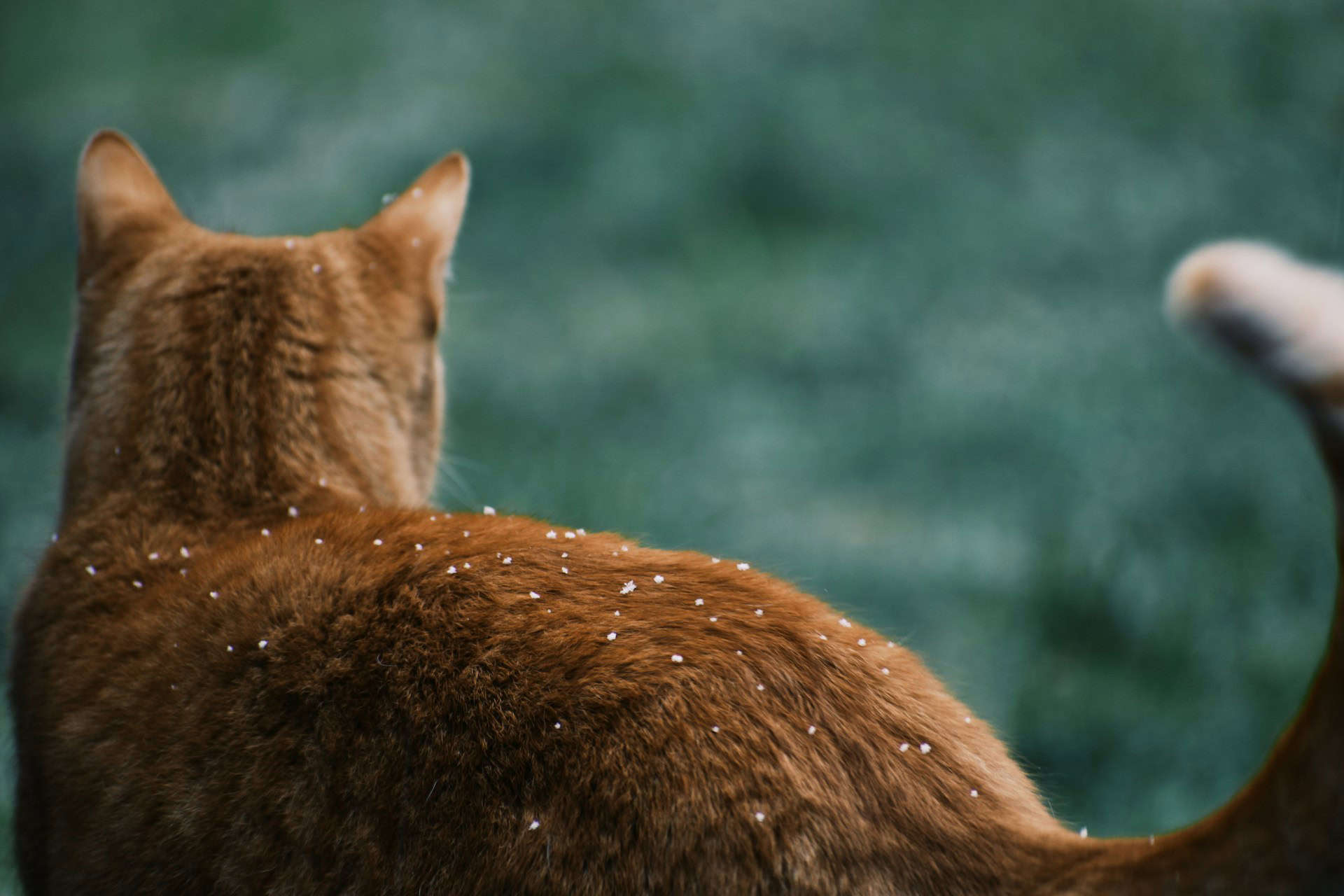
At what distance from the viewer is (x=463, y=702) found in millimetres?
1357

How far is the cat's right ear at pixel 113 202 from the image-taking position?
2.40 metres

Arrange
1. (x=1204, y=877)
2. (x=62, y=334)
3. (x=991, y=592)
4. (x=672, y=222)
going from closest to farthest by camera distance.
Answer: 1. (x=1204, y=877)
2. (x=991, y=592)
3. (x=62, y=334)
4. (x=672, y=222)

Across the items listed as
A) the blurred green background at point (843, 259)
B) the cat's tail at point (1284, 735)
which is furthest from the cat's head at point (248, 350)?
the blurred green background at point (843, 259)

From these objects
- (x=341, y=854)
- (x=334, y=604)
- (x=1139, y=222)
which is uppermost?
(x=334, y=604)

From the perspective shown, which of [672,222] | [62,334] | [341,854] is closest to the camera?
[341,854]

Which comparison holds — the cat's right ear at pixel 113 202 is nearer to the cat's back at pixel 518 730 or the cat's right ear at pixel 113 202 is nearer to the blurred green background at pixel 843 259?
the cat's back at pixel 518 730

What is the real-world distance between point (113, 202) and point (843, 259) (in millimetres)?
4713

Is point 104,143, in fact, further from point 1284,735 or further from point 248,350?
point 1284,735

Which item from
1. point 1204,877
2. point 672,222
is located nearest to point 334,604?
point 1204,877

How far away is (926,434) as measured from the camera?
18.8ft

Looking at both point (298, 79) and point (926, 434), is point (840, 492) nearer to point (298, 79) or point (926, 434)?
point (926, 434)

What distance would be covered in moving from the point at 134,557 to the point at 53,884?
19.6 inches

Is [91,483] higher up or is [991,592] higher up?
[91,483]

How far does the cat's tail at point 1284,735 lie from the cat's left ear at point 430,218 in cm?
177
